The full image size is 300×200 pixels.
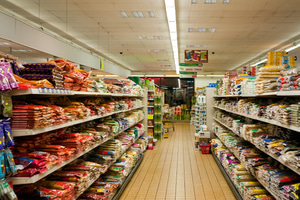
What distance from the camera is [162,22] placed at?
25.7ft

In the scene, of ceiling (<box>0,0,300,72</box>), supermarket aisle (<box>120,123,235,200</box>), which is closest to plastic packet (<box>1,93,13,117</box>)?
supermarket aisle (<box>120,123,235,200</box>)

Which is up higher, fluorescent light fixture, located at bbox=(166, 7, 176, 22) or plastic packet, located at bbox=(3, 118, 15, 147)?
fluorescent light fixture, located at bbox=(166, 7, 176, 22)

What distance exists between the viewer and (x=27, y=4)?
6.36m

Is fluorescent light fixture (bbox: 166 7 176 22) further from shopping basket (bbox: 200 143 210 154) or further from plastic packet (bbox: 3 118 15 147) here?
plastic packet (bbox: 3 118 15 147)

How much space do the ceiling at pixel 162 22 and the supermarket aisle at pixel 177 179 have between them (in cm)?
432

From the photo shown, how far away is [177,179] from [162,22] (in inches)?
195

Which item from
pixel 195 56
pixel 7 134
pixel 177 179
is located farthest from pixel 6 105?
pixel 195 56

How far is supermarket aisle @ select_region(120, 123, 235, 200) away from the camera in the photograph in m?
4.57

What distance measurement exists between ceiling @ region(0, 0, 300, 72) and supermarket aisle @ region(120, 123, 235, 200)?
4.32 meters

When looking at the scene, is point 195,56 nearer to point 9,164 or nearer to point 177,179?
point 177,179

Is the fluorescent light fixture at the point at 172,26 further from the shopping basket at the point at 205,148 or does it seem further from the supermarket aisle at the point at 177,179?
the supermarket aisle at the point at 177,179

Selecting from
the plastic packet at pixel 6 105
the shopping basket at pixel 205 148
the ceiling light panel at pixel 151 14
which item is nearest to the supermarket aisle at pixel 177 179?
the shopping basket at pixel 205 148

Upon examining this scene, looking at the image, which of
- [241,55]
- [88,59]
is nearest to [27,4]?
[88,59]

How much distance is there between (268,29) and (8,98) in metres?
8.85
